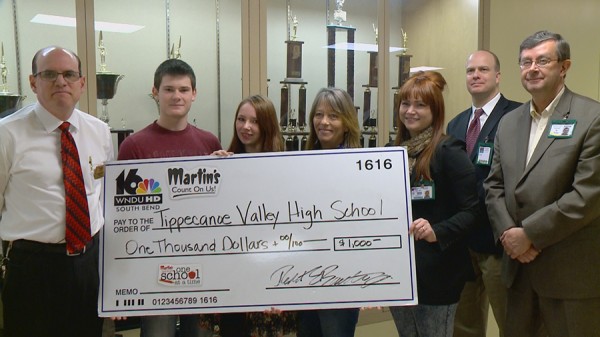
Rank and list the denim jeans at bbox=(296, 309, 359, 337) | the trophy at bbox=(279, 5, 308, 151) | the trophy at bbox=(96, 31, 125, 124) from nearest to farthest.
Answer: the denim jeans at bbox=(296, 309, 359, 337) → the trophy at bbox=(96, 31, 125, 124) → the trophy at bbox=(279, 5, 308, 151)

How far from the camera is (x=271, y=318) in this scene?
1929 mm

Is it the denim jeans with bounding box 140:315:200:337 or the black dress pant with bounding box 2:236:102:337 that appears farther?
the denim jeans with bounding box 140:315:200:337

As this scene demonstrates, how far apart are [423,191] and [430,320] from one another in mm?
457

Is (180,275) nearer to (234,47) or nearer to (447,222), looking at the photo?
(447,222)

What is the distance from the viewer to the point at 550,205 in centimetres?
181

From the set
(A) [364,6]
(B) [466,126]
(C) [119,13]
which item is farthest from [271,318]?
(A) [364,6]

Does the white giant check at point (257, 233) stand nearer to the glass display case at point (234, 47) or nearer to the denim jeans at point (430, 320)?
the denim jeans at point (430, 320)

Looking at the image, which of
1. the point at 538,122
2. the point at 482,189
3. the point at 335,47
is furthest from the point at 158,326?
the point at 335,47

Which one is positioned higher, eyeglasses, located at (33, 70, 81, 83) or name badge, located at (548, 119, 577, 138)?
eyeglasses, located at (33, 70, 81, 83)

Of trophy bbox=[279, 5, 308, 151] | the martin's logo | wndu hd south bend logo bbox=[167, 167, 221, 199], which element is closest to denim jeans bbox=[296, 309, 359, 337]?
the martin's logo

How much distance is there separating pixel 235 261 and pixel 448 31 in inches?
99.2

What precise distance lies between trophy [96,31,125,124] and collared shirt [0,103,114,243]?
82 cm

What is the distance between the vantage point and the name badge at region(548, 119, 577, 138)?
1836mm

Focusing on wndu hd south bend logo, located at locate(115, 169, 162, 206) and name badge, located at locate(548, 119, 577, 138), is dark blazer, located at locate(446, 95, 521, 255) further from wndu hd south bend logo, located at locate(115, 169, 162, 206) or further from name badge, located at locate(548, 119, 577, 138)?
wndu hd south bend logo, located at locate(115, 169, 162, 206)
